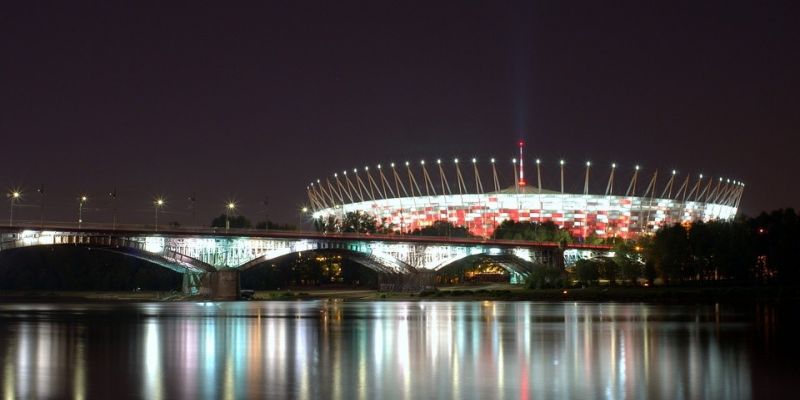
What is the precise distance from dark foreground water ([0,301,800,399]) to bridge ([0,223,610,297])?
52952 mm

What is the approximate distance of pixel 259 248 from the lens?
14488 centimetres

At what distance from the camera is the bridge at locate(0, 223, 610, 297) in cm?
12538

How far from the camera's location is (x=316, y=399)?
3178 centimetres

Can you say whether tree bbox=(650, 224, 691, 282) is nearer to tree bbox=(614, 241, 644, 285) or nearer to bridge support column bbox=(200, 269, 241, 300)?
tree bbox=(614, 241, 644, 285)

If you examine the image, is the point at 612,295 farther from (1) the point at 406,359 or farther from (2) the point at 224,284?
(1) the point at 406,359

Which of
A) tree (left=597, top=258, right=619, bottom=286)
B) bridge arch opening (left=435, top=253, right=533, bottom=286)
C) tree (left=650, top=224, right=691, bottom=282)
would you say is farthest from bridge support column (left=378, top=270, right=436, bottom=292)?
tree (left=650, top=224, right=691, bottom=282)

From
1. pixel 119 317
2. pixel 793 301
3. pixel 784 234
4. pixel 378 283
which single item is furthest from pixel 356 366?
pixel 378 283

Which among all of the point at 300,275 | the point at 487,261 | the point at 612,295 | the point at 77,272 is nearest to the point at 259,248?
the point at 612,295

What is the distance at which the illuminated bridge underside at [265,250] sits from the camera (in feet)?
415

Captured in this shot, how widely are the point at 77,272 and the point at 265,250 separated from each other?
176ft

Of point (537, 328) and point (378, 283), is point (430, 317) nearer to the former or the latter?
point (537, 328)

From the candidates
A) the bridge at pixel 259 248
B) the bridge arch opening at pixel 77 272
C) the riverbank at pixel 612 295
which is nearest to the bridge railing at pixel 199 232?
the bridge at pixel 259 248

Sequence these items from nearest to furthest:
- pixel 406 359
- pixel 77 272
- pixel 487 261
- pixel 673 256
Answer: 1. pixel 406 359
2. pixel 673 256
3. pixel 77 272
4. pixel 487 261

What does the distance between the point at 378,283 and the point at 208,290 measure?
40.0 meters
